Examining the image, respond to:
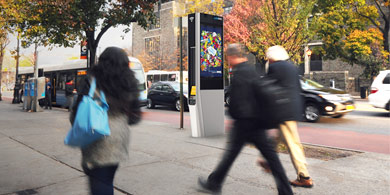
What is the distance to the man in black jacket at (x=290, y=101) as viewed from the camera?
3.72m

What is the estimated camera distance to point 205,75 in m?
8.13

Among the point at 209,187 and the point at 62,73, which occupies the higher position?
the point at 62,73

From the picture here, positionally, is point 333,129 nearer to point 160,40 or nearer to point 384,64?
point 384,64

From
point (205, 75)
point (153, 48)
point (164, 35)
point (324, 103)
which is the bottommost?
point (324, 103)

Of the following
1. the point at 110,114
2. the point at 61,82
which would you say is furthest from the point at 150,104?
the point at 110,114

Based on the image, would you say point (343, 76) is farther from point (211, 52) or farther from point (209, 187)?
point (209, 187)

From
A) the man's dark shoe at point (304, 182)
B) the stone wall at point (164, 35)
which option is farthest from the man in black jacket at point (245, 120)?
the stone wall at point (164, 35)

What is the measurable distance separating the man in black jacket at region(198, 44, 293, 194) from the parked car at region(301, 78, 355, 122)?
27.6 feet

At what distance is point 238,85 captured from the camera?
330 centimetres

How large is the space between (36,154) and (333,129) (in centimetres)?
796

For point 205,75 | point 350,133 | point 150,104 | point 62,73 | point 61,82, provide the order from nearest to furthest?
point 205,75 → point 350,133 → point 150,104 → point 62,73 → point 61,82

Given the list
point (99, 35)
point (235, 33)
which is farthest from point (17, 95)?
point (235, 33)

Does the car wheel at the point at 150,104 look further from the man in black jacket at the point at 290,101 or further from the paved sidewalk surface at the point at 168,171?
the man in black jacket at the point at 290,101

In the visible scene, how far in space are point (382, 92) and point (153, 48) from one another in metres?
42.3
